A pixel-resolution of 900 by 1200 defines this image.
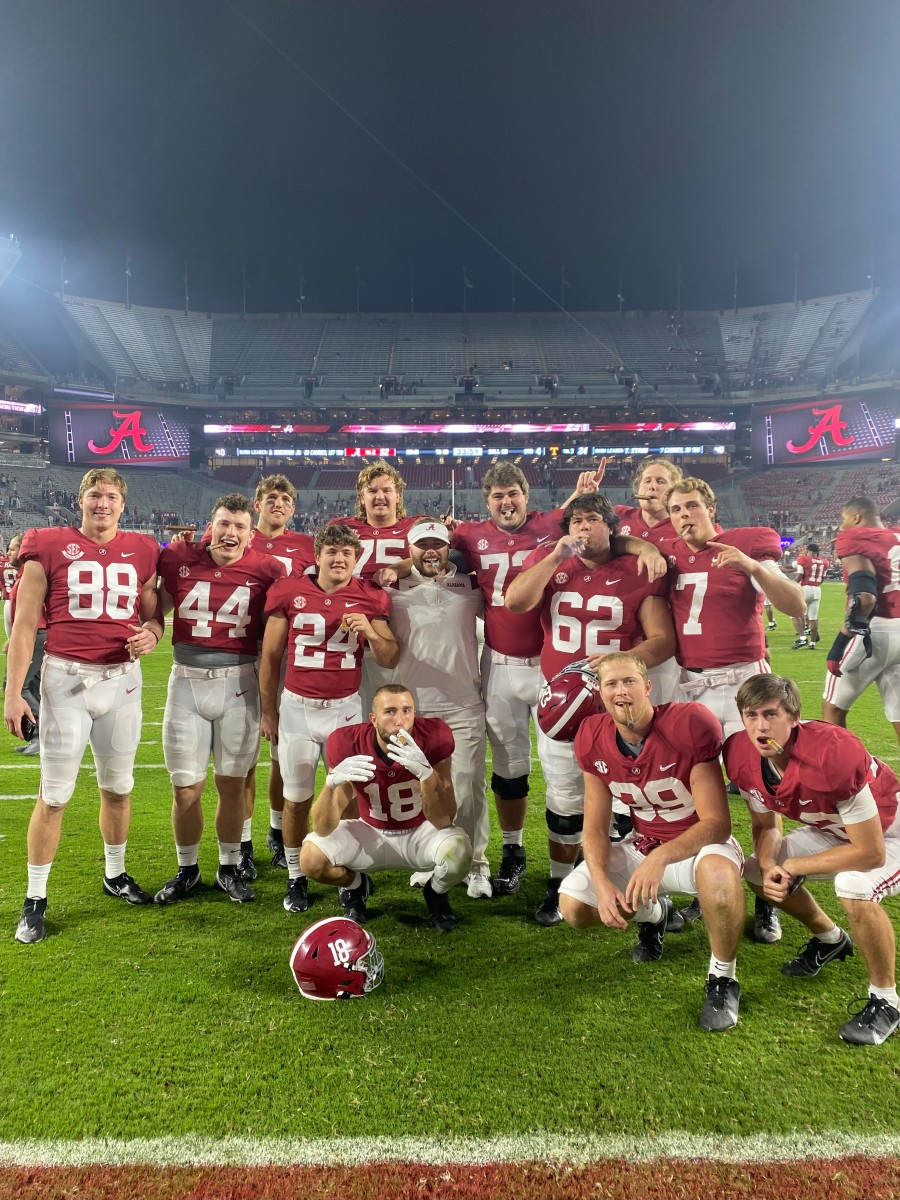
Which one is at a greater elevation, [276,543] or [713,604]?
[276,543]

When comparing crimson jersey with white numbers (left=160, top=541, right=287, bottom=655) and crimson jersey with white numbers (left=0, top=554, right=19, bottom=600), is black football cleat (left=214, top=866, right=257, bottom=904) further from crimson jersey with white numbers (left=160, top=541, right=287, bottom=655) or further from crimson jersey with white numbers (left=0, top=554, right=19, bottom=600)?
crimson jersey with white numbers (left=0, top=554, right=19, bottom=600)

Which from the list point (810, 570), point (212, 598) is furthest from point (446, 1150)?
point (810, 570)

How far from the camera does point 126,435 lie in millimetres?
38375

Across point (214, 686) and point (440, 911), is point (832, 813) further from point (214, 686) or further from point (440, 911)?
point (214, 686)

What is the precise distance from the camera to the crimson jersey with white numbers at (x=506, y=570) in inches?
156

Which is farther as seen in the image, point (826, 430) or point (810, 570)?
point (826, 430)

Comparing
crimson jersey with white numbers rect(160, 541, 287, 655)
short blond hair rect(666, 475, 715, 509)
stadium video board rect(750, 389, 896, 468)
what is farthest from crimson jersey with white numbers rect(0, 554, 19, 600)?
stadium video board rect(750, 389, 896, 468)

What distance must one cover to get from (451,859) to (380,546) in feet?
6.92

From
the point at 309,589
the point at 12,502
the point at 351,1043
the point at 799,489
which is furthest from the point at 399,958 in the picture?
the point at 799,489

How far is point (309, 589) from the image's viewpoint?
397 centimetres

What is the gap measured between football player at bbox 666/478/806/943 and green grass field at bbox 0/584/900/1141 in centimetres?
125

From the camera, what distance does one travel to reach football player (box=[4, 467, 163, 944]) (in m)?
3.54

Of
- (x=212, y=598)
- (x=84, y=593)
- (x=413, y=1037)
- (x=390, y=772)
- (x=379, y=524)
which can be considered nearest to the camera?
(x=413, y=1037)

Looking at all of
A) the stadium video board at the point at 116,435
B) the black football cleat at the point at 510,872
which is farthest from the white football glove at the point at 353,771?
the stadium video board at the point at 116,435
